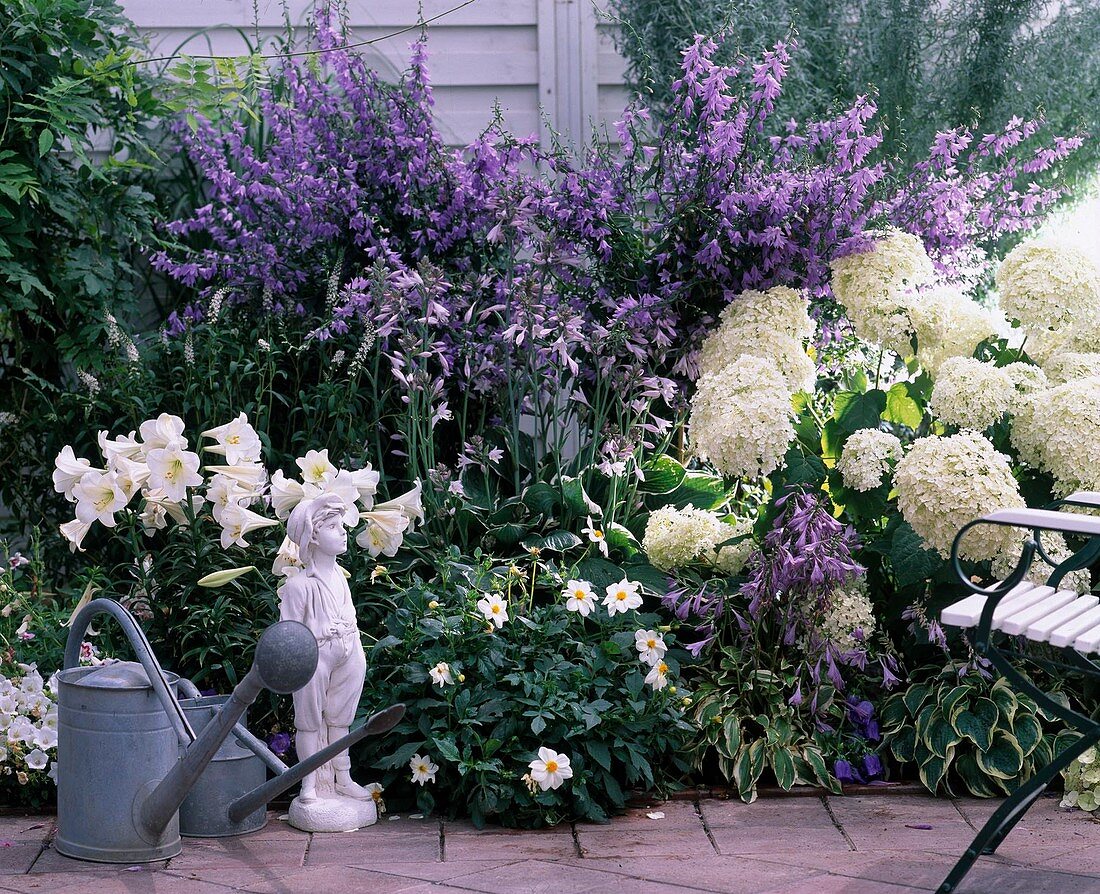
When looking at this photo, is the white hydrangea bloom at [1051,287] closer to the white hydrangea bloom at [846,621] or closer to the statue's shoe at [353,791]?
→ the white hydrangea bloom at [846,621]

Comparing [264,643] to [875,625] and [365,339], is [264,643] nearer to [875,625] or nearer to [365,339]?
[365,339]

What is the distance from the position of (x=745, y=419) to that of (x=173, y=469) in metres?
1.49

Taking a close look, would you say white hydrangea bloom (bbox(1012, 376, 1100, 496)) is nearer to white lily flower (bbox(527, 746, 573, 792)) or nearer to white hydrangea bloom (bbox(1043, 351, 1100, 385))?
white hydrangea bloom (bbox(1043, 351, 1100, 385))

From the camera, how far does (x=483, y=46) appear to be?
497 cm

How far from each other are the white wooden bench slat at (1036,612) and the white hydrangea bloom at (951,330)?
3.33 ft

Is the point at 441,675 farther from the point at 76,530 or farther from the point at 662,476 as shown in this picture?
the point at 662,476

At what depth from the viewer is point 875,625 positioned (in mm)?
3504

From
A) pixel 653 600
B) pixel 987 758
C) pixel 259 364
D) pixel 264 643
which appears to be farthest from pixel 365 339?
pixel 987 758

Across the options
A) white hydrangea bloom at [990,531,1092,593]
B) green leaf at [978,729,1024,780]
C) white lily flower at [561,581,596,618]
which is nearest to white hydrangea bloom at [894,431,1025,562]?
white hydrangea bloom at [990,531,1092,593]

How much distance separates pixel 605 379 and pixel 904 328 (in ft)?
3.10

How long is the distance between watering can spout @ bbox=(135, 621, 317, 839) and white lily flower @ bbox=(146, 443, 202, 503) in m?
0.77

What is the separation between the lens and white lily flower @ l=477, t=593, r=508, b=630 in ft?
10.2

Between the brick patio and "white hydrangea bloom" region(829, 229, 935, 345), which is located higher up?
"white hydrangea bloom" region(829, 229, 935, 345)

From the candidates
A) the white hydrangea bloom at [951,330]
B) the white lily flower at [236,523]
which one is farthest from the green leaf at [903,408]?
the white lily flower at [236,523]
